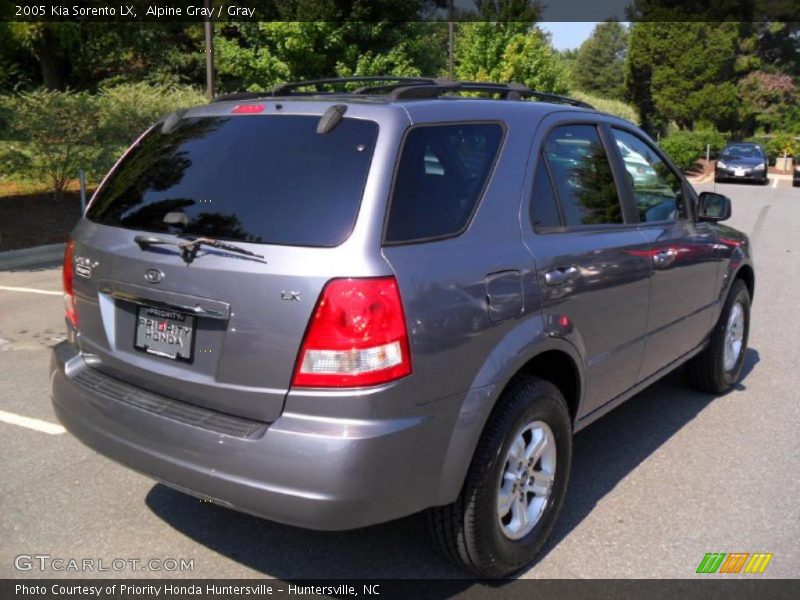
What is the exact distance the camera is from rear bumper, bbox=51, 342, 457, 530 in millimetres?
2455

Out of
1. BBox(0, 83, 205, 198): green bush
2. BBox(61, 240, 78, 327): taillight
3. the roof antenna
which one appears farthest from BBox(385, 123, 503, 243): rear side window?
BBox(0, 83, 205, 198): green bush

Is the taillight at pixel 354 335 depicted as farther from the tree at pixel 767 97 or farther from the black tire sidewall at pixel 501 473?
the tree at pixel 767 97

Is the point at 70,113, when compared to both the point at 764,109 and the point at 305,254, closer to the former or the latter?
the point at 305,254

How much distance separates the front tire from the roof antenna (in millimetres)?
1207

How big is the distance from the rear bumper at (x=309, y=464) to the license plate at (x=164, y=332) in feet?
0.77

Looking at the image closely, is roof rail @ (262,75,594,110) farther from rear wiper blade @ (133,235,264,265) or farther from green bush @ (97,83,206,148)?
green bush @ (97,83,206,148)

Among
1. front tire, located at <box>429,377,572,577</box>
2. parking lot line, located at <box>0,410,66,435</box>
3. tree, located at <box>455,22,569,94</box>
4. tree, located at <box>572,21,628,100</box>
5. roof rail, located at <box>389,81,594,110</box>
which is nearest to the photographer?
front tire, located at <box>429,377,572,577</box>

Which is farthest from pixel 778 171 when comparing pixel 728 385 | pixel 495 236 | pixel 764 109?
pixel 495 236

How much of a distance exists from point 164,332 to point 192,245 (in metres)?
0.35

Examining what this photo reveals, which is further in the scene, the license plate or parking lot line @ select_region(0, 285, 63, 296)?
parking lot line @ select_region(0, 285, 63, 296)

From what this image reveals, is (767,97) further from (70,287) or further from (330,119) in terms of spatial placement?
(70,287)

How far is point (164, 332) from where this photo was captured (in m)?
2.81

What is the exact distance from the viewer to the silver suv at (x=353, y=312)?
250 cm

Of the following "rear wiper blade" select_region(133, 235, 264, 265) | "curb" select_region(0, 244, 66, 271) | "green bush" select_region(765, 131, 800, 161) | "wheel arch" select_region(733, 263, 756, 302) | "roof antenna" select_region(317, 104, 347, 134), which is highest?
"roof antenna" select_region(317, 104, 347, 134)
